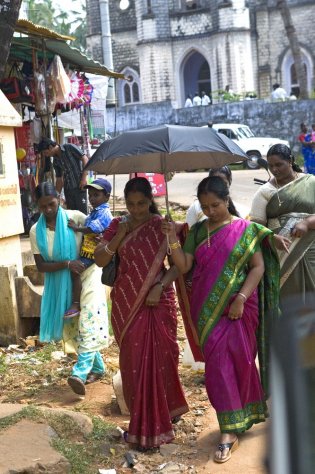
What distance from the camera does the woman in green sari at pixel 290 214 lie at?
513cm

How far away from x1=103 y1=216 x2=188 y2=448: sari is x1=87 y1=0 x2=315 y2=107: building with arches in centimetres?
3548

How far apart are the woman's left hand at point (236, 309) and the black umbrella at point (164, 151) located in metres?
0.87

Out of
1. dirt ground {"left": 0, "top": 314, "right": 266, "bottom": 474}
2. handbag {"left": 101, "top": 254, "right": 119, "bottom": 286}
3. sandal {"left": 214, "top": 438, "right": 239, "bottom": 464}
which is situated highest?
handbag {"left": 101, "top": 254, "right": 119, "bottom": 286}

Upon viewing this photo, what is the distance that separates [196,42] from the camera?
40.5m

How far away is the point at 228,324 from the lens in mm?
4531

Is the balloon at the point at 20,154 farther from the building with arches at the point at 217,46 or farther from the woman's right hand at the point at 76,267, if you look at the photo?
the building with arches at the point at 217,46

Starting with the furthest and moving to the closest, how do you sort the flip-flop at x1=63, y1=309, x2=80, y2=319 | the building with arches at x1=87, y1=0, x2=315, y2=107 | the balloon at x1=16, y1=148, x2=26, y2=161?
1. the building with arches at x1=87, y1=0, x2=315, y2=107
2. the balloon at x1=16, y1=148, x2=26, y2=161
3. the flip-flop at x1=63, y1=309, x2=80, y2=319

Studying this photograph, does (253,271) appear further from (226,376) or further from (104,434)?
(104,434)

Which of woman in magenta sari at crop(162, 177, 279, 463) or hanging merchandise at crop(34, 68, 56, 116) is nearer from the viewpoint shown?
woman in magenta sari at crop(162, 177, 279, 463)

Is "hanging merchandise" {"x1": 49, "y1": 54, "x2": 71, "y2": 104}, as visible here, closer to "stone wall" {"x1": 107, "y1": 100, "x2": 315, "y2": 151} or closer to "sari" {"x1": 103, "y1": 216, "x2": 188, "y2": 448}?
"sari" {"x1": 103, "y1": 216, "x2": 188, "y2": 448}

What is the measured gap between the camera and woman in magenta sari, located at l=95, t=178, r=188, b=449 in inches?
185

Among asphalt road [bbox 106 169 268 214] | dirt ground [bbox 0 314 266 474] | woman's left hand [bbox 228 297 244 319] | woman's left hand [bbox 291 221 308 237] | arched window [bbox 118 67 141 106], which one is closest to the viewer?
woman's left hand [bbox 228 297 244 319]

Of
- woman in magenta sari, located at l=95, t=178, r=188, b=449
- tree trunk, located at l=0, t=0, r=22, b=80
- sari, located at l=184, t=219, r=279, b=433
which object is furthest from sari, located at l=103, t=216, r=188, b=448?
tree trunk, located at l=0, t=0, r=22, b=80

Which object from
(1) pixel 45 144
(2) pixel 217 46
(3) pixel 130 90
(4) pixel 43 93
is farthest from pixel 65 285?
(3) pixel 130 90
